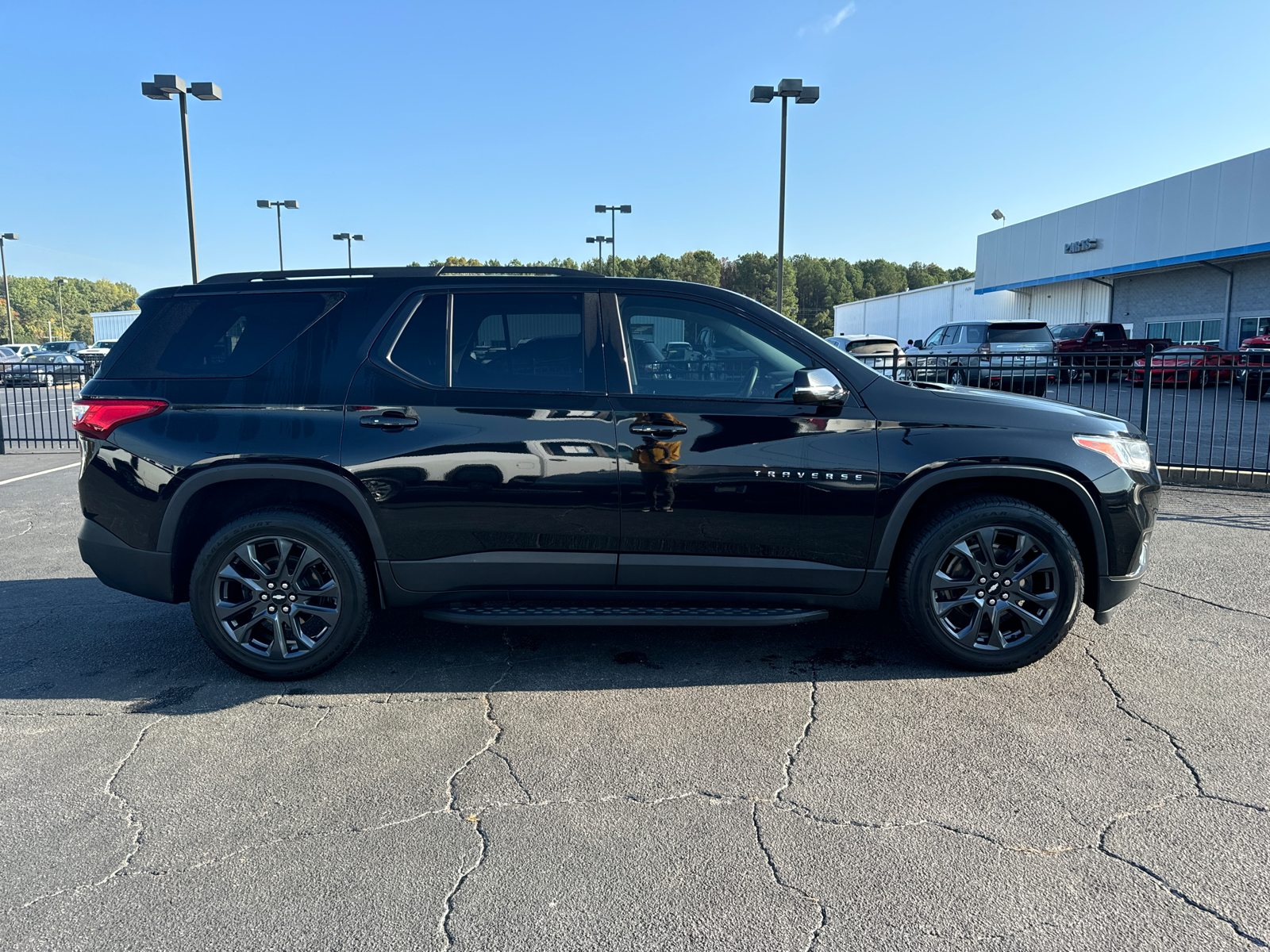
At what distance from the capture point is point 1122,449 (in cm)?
403

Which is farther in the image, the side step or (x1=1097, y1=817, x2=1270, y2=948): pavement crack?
the side step

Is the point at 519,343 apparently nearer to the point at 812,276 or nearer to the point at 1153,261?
the point at 1153,261

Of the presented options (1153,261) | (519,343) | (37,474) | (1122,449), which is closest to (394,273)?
(519,343)

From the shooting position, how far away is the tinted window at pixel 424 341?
3.96 meters

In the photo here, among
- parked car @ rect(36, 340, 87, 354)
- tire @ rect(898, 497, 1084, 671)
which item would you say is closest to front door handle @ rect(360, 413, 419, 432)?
tire @ rect(898, 497, 1084, 671)

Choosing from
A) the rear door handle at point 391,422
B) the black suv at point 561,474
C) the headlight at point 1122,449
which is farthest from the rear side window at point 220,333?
the headlight at point 1122,449

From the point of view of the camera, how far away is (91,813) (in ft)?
9.55

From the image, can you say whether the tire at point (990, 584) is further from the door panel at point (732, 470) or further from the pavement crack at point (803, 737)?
the pavement crack at point (803, 737)

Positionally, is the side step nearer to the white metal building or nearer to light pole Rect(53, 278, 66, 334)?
the white metal building

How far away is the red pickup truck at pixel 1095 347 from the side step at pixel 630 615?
7177mm

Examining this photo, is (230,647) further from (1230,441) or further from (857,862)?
(1230,441)

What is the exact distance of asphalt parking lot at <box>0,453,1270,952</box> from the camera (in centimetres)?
236

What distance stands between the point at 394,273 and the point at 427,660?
1.90 metres

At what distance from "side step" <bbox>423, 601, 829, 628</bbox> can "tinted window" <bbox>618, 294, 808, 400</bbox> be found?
974mm
